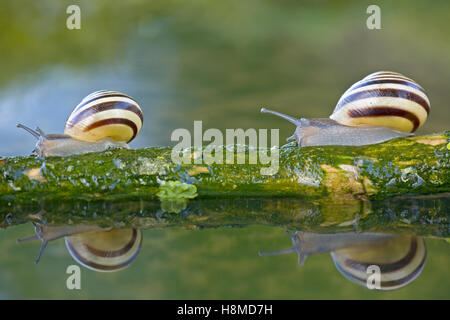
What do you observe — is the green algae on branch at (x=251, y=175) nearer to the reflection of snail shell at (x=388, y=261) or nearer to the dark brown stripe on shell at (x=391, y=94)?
the dark brown stripe on shell at (x=391, y=94)

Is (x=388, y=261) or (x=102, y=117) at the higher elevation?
(x=102, y=117)

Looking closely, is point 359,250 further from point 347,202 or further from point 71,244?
point 71,244

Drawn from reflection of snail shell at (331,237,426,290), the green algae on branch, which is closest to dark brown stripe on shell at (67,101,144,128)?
the green algae on branch

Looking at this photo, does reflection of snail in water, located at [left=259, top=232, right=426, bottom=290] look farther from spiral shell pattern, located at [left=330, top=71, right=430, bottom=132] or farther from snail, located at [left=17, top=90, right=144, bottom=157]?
snail, located at [left=17, top=90, right=144, bottom=157]

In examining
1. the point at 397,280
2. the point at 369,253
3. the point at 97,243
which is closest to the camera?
the point at 397,280

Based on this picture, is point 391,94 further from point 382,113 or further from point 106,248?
point 106,248

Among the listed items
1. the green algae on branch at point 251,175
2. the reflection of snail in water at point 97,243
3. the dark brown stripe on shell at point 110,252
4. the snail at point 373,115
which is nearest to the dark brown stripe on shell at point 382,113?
the snail at point 373,115

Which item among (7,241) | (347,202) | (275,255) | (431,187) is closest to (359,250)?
(275,255)

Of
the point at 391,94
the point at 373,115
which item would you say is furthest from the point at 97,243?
the point at 391,94
